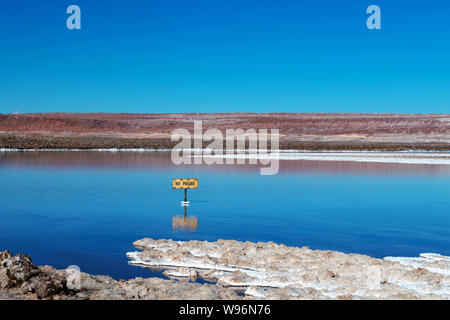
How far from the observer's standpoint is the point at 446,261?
7.34 m

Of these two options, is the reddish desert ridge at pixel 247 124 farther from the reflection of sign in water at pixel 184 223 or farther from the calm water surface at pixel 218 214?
the reflection of sign in water at pixel 184 223

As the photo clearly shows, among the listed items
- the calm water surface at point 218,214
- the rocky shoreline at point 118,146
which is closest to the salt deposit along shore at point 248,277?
the calm water surface at point 218,214

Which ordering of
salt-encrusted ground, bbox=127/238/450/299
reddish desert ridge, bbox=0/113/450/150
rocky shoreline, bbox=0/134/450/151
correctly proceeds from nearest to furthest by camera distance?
salt-encrusted ground, bbox=127/238/450/299 < rocky shoreline, bbox=0/134/450/151 < reddish desert ridge, bbox=0/113/450/150

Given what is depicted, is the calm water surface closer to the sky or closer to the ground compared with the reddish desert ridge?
closer to the ground

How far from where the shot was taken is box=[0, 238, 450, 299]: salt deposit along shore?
575 cm

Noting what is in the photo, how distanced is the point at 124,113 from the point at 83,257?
5917 inches

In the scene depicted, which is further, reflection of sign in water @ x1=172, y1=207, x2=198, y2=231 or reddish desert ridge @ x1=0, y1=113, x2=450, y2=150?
reddish desert ridge @ x1=0, y1=113, x2=450, y2=150

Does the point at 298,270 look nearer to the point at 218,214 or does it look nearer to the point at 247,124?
the point at 218,214

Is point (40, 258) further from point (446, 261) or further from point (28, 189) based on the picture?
point (28, 189)

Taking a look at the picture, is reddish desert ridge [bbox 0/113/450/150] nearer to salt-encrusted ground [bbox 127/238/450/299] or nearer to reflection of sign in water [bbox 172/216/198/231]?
reflection of sign in water [bbox 172/216/198/231]

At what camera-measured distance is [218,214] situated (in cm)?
1133

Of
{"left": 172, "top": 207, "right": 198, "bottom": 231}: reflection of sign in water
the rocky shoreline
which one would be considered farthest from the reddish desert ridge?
{"left": 172, "top": 207, "right": 198, "bottom": 231}: reflection of sign in water

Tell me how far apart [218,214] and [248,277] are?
4785mm
